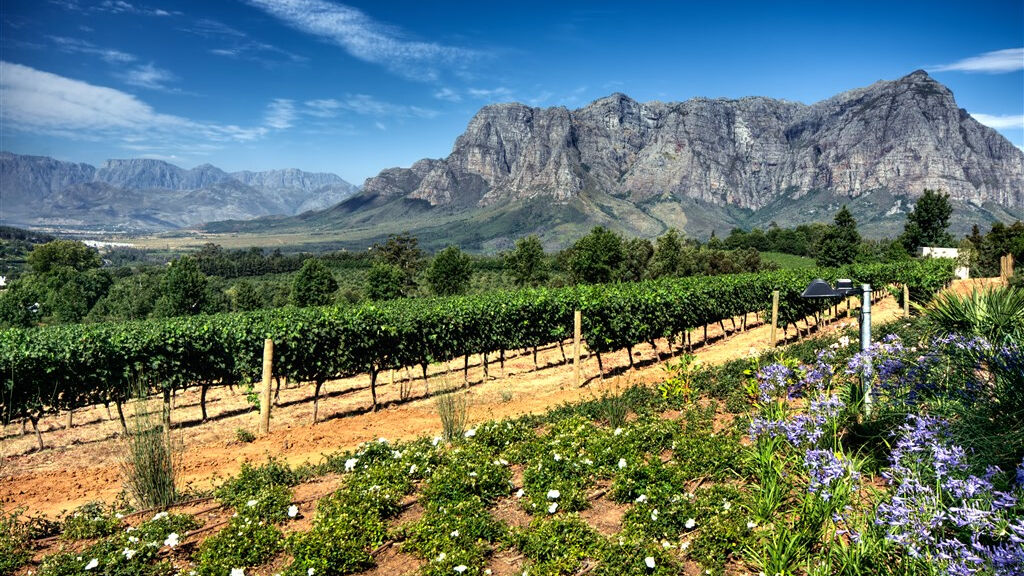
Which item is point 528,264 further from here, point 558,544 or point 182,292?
point 558,544

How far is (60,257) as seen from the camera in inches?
4245

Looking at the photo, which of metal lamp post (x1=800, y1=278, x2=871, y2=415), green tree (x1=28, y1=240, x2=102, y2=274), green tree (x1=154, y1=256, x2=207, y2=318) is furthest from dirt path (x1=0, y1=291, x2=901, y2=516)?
green tree (x1=28, y1=240, x2=102, y2=274)

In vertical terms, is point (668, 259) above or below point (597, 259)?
below

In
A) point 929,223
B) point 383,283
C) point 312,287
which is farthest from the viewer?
point 929,223

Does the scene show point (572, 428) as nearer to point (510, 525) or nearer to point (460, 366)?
point (510, 525)

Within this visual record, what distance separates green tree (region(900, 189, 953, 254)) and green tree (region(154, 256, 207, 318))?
97.4 m

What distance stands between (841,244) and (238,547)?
87416 mm

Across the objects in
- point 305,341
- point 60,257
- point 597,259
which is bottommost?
point 597,259

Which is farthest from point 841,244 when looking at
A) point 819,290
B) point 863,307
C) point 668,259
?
point 863,307

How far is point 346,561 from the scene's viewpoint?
14.8 ft

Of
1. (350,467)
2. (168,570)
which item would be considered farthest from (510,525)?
(168,570)

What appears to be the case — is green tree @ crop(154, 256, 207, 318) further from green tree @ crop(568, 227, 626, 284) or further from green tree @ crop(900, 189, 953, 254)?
green tree @ crop(900, 189, 953, 254)

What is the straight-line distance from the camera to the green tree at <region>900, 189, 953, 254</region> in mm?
79562

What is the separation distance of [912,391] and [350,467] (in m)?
5.92
